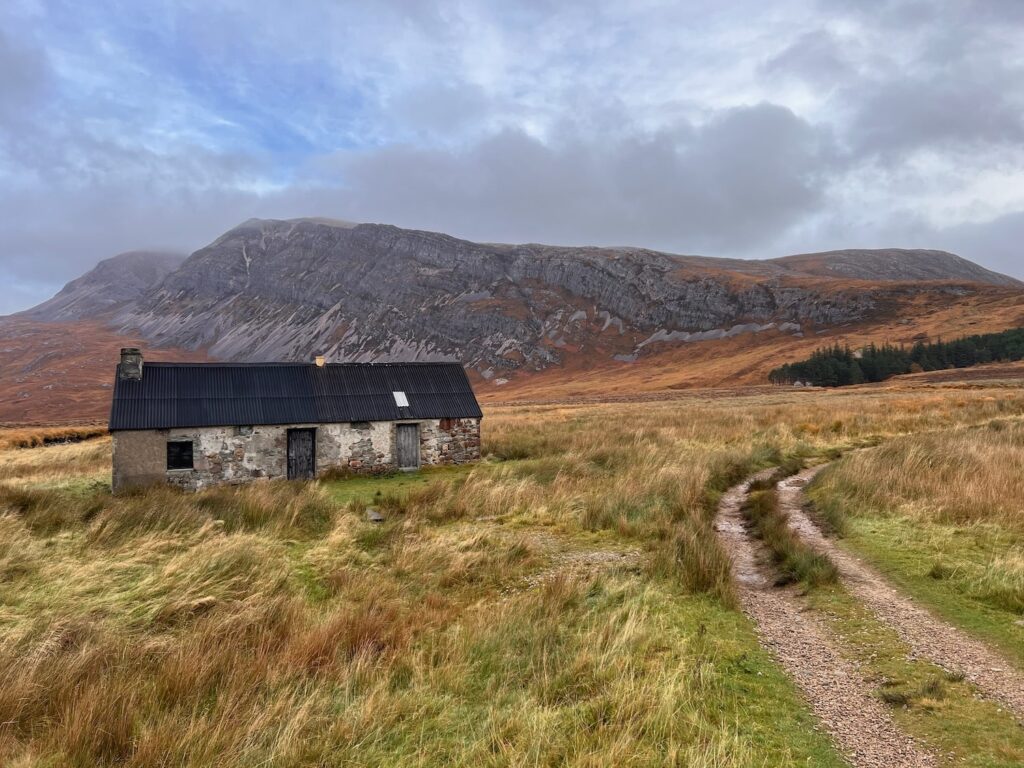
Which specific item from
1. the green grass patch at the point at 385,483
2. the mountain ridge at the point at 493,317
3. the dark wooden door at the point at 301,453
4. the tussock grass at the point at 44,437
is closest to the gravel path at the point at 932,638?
the green grass patch at the point at 385,483

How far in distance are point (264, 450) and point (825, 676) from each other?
717 inches

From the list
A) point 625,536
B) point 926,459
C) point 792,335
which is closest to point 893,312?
point 792,335

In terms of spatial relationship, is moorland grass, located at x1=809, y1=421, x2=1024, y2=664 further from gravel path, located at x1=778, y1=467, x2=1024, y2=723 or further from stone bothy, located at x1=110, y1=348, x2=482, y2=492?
stone bothy, located at x1=110, y1=348, x2=482, y2=492

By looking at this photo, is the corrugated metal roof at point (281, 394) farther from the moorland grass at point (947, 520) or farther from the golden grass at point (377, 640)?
the moorland grass at point (947, 520)

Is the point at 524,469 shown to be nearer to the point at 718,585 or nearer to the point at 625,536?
the point at 625,536

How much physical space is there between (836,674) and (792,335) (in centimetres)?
10953

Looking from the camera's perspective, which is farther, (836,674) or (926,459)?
(926,459)

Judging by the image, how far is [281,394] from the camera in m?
20.8

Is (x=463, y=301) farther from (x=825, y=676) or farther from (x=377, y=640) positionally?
(x=825, y=676)

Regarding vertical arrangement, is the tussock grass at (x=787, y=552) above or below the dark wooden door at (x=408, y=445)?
below

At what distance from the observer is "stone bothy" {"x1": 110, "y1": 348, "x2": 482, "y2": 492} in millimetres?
18453

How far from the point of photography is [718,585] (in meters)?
7.66

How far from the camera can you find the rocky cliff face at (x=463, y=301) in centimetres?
11650

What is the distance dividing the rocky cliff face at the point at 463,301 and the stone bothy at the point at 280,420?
307 ft
